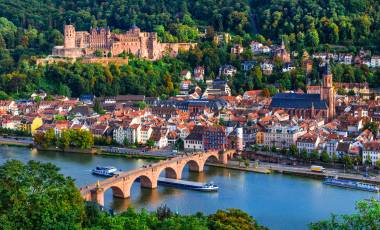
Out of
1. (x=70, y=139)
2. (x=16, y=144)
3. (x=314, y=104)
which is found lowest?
(x=16, y=144)

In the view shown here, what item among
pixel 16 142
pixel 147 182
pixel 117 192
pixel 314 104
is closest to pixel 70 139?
pixel 16 142

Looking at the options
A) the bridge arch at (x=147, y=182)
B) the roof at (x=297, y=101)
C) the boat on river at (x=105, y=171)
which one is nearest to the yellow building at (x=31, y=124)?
the boat on river at (x=105, y=171)

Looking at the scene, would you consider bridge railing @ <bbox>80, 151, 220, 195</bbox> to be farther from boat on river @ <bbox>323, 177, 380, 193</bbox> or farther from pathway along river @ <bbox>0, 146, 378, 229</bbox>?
boat on river @ <bbox>323, 177, 380, 193</bbox>

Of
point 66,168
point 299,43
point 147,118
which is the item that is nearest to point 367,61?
point 299,43

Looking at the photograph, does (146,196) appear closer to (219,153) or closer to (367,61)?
(219,153)

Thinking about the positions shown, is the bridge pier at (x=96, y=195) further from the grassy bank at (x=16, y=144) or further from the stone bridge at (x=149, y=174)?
the grassy bank at (x=16, y=144)

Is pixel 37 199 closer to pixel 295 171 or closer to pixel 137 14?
pixel 295 171

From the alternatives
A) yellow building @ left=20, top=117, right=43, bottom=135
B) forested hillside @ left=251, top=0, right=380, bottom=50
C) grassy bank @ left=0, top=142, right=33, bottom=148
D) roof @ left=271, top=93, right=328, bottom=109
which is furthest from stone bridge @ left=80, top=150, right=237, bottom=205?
forested hillside @ left=251, top=0, right=380, bottom=50

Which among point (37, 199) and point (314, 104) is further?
point (314, 104)
